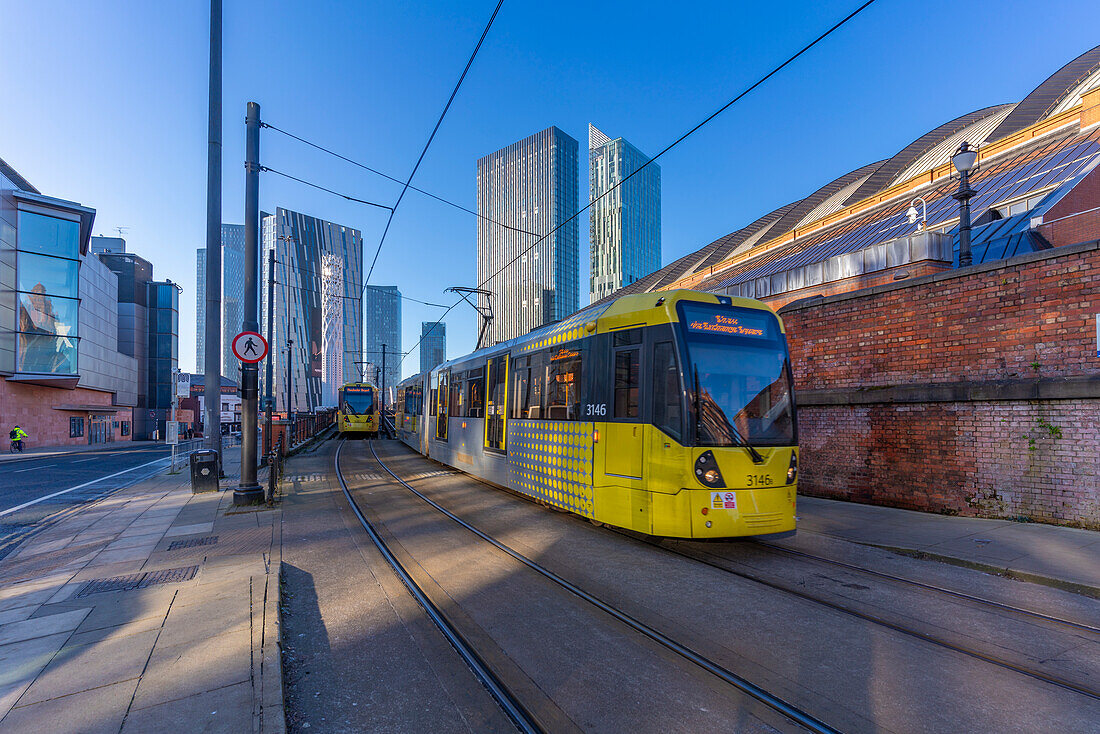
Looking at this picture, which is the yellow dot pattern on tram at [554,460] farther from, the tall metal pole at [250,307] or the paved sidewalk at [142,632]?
the tall metal pole at [250,307]

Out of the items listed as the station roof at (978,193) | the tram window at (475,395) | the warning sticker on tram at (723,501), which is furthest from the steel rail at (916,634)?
the station roof at (978,193)

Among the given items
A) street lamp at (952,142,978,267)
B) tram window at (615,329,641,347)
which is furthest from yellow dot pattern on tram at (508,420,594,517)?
street lamp at (952,142,978,267)

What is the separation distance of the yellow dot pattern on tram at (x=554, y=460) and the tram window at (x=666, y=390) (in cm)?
147

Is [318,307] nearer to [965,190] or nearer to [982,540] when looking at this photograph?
[965,190]

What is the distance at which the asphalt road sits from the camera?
964cm

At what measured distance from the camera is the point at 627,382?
7289 mm

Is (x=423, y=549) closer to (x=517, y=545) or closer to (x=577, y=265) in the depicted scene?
(x=517, y=545)

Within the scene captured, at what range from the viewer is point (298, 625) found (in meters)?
4.67

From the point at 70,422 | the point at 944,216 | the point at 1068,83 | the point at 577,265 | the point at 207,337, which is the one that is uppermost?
the point at 577,265

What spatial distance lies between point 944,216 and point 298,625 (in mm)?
20674

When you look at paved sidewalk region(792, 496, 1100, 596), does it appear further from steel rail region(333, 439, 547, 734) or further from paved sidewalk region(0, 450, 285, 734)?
paved sidewalk region(0, 450, 285, 734)

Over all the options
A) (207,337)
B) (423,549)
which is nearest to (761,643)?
(423,549)

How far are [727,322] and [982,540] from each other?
14.7 feet

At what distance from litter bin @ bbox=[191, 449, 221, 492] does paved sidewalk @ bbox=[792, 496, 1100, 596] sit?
11935mm
